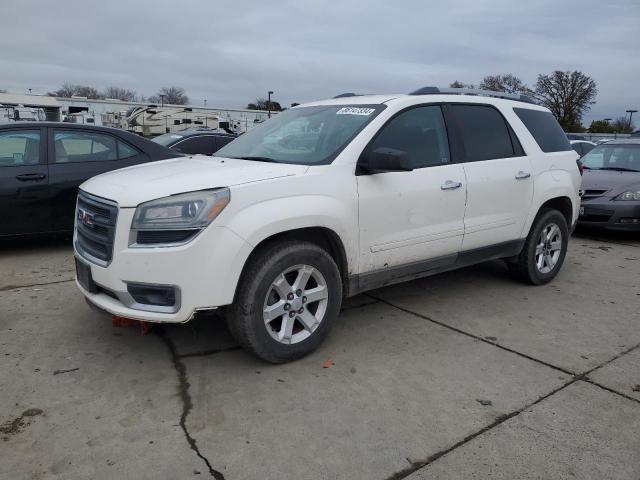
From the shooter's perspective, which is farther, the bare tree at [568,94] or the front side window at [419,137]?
the bare tree at [568,94]

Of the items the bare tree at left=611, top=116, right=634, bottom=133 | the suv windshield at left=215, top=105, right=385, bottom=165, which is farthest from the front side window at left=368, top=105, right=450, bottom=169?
the bare tree at left=611, top=116, right=634, bottom=133

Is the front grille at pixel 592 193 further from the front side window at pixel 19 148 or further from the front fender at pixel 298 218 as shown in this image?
the front side window at pixel 19 148

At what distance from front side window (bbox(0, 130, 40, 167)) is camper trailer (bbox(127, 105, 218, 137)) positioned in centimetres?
2604

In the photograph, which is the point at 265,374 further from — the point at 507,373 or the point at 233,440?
the point at 507,373

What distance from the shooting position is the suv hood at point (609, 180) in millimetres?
8211

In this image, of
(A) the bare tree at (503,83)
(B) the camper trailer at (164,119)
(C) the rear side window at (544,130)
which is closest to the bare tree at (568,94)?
(A) the bare tree at (503,83)

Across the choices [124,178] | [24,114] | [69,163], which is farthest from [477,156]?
[24,114]

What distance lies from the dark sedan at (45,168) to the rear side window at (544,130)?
472 centimetres

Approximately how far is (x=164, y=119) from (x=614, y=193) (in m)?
28.9

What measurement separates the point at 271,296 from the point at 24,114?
2490 cm

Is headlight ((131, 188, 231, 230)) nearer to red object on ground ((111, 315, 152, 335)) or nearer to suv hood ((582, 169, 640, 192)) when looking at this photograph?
red object on ground ((111, 315, 152, 335))

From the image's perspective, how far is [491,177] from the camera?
4.70m

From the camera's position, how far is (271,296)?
353cm

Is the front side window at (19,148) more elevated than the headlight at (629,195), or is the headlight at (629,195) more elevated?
the front side window at (19,148)
